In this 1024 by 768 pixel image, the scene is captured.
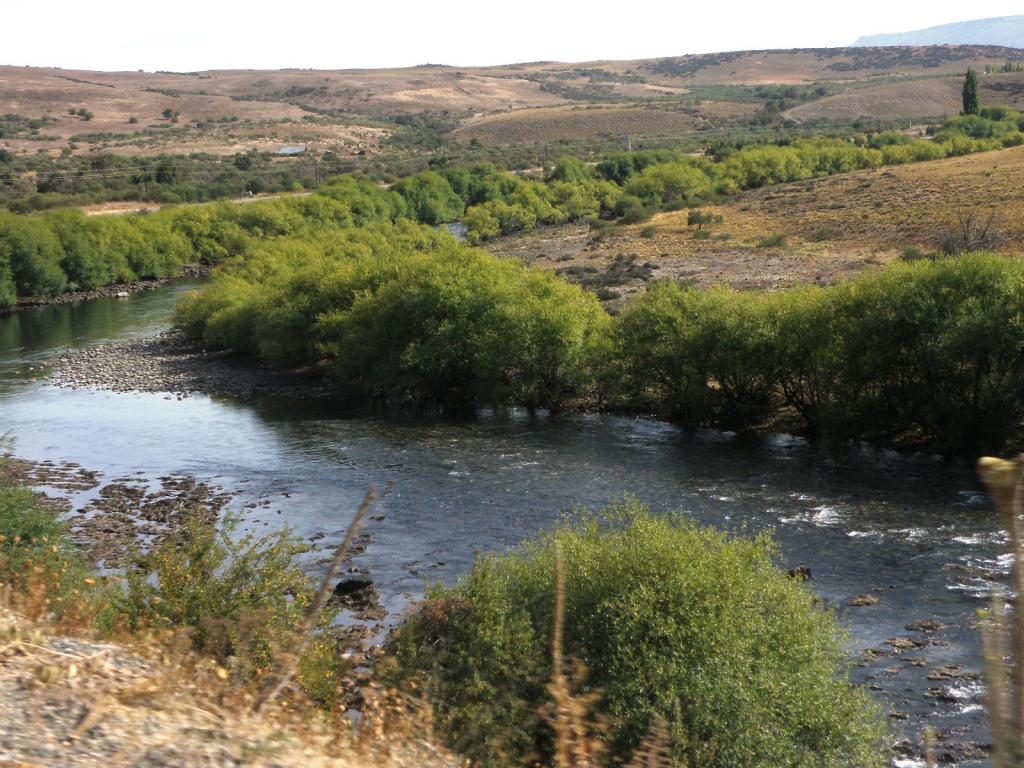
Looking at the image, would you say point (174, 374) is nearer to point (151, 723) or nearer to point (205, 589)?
point (205, 589)

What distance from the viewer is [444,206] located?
10025 cm

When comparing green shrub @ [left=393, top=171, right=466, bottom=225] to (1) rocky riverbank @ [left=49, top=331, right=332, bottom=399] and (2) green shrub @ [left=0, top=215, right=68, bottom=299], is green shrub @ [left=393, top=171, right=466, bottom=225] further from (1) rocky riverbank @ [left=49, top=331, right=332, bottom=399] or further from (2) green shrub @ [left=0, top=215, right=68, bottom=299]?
(1) rocky riverbank @ [left=49, top=331, right=332, bottom=399]

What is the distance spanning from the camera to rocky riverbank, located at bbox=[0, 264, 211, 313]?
69650mm

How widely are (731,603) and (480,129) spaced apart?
169740 mm

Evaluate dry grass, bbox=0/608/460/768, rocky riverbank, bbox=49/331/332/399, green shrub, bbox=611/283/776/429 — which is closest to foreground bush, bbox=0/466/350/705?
dry grass, bbox=0/608/460/768

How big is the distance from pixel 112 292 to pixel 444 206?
35487 mm

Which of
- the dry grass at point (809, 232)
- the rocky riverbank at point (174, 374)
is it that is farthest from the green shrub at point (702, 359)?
the dry grass at point (809, 232)

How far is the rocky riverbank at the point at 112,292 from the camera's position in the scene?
69650mm

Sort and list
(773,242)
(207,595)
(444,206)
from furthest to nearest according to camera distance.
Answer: (444,206) < (773,242) < (207,595)

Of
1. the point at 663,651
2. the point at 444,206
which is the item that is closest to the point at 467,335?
the point at 663,651

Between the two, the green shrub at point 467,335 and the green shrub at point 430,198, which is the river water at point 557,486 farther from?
the green shrub at point 430,198

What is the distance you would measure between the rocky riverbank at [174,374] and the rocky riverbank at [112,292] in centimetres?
1858

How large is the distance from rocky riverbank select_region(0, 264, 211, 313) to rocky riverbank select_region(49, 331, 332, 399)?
61.0 feet

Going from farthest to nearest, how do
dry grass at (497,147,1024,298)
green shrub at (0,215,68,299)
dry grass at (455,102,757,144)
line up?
1. dry grass at (455,102,757,144)
2. green shrub at (0,215,68,299)
3. dry grass at (497,147,1024,298)
